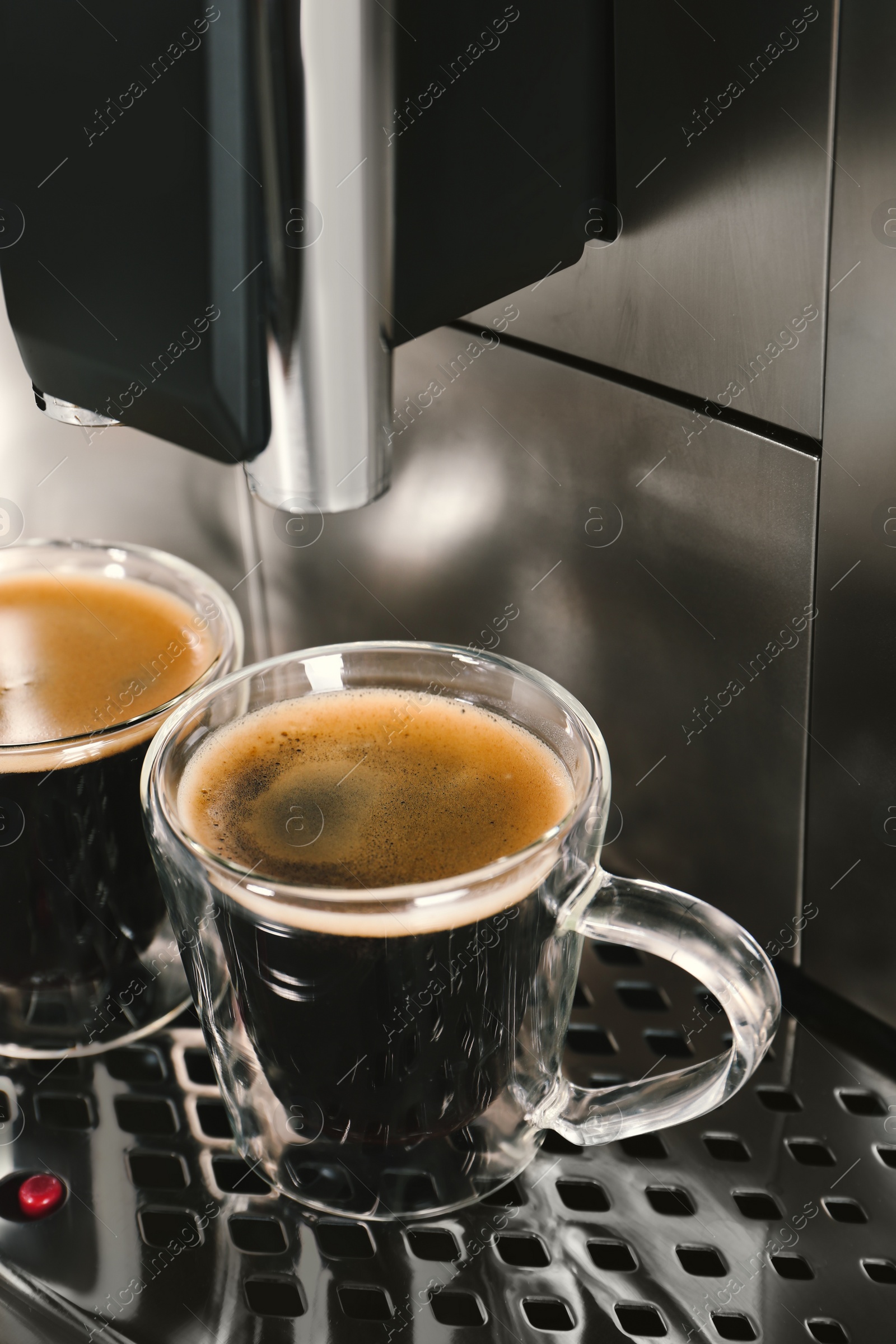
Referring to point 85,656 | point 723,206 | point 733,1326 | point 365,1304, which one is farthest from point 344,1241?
point 723,206

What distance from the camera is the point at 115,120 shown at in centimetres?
36

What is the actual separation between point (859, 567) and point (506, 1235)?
0.25m

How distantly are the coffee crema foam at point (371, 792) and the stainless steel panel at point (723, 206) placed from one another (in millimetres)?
146

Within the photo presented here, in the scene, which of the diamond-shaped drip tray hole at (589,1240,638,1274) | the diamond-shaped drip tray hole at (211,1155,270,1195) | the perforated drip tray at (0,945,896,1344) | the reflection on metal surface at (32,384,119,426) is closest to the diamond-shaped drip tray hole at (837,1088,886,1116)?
the perforated drip tray at (0,945,896,1344)

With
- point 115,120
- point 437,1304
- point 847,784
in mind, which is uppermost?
point 115,120

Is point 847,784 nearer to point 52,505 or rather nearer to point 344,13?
point 344,13

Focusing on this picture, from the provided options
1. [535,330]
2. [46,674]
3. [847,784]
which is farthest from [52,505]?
[847,784]

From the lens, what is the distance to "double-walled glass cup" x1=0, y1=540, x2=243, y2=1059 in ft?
1.52

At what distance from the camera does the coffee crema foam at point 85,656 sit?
19.0 inches

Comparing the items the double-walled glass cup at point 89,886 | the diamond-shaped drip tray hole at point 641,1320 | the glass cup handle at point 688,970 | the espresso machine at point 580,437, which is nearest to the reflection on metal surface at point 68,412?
the espresso machine at point 580,437

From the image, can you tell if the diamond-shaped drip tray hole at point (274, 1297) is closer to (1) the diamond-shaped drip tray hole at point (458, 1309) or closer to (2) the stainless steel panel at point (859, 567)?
(1) the diamond-shaped drip tray hole at point (458, 1309)

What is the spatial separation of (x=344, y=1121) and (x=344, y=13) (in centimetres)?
33

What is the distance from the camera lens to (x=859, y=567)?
0.41 m

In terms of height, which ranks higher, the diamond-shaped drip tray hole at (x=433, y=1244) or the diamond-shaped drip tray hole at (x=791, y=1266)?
the diamond-shaped drip tray hole at (x=791, y=1266)
